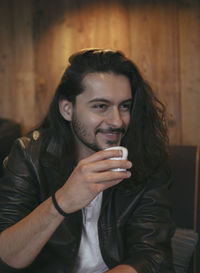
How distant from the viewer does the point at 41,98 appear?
267 centimetres

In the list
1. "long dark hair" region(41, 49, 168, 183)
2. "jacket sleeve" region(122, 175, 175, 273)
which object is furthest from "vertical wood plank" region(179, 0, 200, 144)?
"jacket sleeve" region(122, 175, 175, 273)

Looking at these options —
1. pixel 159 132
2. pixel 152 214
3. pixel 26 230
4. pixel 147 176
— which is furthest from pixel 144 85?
pixel 26 230

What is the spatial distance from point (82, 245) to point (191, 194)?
895 millimetres

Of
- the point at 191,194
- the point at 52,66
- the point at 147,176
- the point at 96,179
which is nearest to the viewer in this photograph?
the point at 96,179

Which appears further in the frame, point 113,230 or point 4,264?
point 113,230

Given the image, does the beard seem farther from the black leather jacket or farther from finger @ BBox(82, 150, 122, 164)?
finger @ BBox(82, 150, 122, 164)

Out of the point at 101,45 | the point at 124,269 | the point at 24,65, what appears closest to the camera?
the point at 124,269

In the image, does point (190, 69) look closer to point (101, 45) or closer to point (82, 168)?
point (101, 45)

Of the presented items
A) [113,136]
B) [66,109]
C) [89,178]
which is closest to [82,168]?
[89,178]

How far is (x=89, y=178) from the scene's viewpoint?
1.00 meters

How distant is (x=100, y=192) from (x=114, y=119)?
0.32 metres

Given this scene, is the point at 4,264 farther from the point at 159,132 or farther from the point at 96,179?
the point at 159,132

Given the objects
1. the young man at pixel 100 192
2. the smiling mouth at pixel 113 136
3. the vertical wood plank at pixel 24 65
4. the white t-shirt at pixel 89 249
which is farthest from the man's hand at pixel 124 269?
the vertical wood plank at pixel 24 65

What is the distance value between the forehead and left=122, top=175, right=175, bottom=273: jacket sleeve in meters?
0.44
